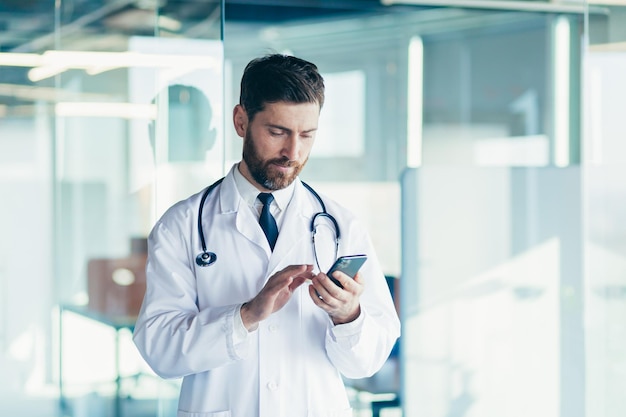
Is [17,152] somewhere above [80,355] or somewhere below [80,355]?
above

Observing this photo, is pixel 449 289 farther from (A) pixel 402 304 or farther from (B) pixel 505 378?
(B) pixel 505 378

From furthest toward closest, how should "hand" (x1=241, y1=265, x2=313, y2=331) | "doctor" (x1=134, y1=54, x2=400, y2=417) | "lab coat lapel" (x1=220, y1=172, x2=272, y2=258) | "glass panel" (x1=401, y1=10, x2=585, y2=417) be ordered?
1. "glass panel" (x1=401, y1=10, x2=585, y2=417)
2. "lab coat lapel" (x1=220, y1=172, x2=272, y2=258)
3. "doctor" (x1=134, y1=54, x2=400, y2=417)
4. "hand" (x1=241, y1=265, x2=313, y2=331)

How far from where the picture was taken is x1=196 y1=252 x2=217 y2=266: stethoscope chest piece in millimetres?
1714

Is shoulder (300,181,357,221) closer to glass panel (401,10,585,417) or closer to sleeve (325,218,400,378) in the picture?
sleeve (325,218,400,378)

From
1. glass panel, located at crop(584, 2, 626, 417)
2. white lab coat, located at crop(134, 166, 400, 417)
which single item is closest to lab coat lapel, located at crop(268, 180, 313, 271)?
white lab coat, located at crop(134, 166, 400, 417)

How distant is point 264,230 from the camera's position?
1801 mm

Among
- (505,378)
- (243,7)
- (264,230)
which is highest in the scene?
(243,7)

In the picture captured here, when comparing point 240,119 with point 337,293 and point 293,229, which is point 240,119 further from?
point 337,293

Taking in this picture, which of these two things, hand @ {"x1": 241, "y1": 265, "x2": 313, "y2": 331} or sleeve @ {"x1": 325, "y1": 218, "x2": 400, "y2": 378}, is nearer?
hand @ {"x1": 241, "y1": 265, "x2": 313, "y2": 331}

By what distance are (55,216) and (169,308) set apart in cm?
219

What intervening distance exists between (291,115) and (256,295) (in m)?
0.37

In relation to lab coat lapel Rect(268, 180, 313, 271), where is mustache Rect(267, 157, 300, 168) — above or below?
above

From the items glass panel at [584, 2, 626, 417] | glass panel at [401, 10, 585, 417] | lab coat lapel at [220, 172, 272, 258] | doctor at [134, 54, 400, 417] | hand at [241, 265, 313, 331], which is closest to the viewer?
hand at [241, 265, 313, 331]

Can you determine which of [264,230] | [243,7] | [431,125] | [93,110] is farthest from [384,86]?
[264,230]
